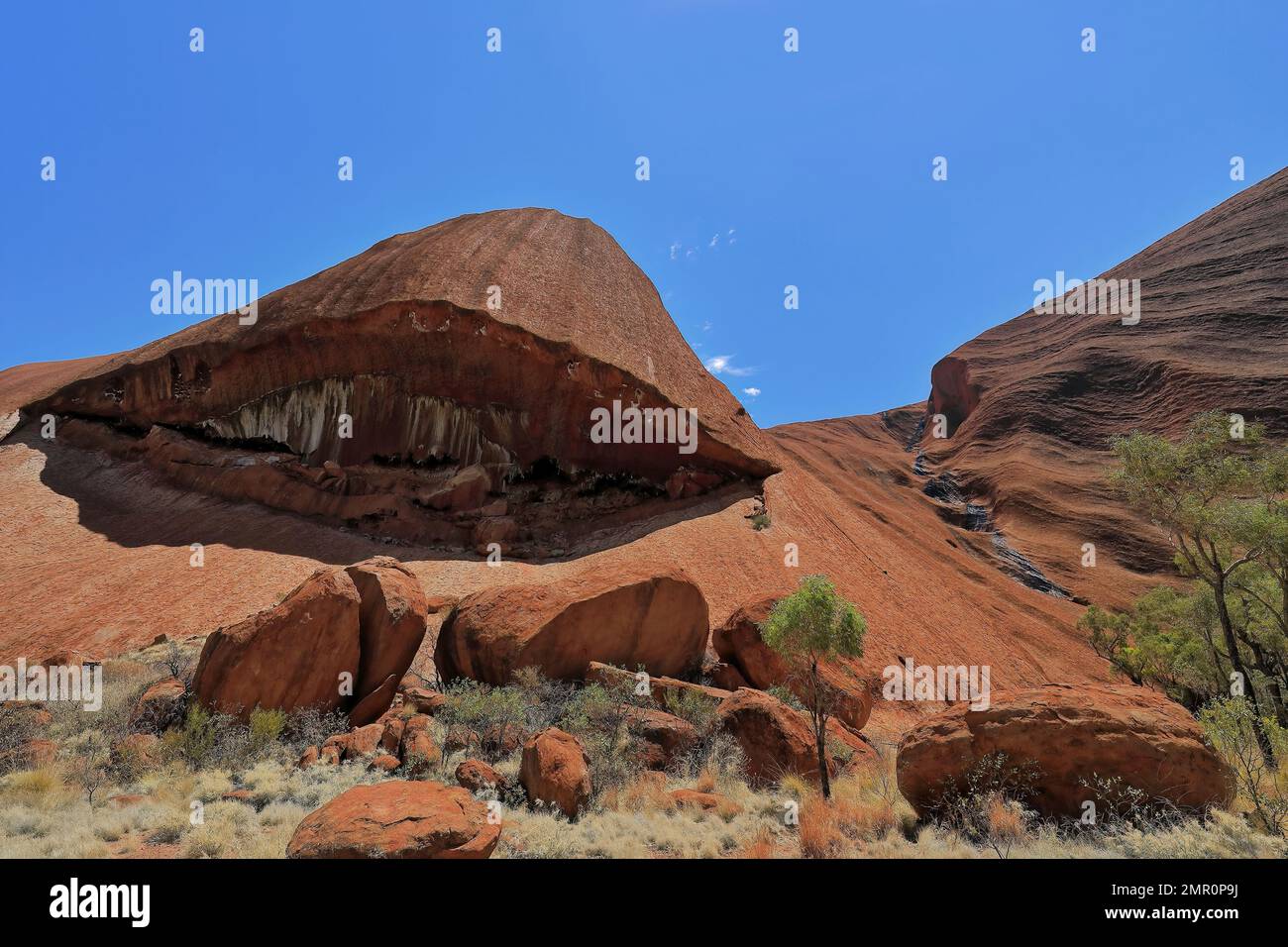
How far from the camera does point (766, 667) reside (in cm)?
1225

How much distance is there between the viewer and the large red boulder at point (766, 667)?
37.3 feet

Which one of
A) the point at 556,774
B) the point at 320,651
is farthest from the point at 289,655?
the point at 556,774

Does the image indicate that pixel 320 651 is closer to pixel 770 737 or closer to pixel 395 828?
pixel 395 828

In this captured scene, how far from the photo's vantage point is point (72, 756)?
22.4ft

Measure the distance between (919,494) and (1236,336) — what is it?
2686cm

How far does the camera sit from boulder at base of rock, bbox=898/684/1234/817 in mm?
5488

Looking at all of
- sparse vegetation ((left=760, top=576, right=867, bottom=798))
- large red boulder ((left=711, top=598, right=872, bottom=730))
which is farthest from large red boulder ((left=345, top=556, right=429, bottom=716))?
large red boulder ((left=711, top=598, right=872, bottom=730))

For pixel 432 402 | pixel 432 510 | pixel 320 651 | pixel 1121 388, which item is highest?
pixel 1121 388

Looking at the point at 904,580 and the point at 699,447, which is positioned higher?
the point at 699,447

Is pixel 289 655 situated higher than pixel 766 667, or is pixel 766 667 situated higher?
pixel 289 655

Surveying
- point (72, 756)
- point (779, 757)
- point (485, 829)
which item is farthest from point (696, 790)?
point (72, 756)

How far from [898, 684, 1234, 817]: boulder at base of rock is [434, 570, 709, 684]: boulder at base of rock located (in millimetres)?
6506

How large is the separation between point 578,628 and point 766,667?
13.9ft
